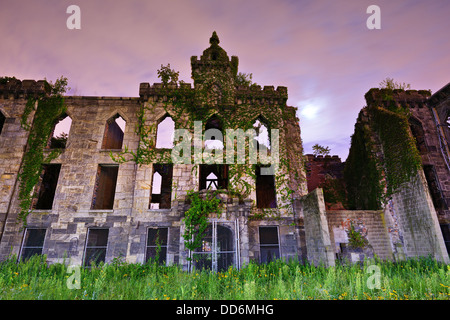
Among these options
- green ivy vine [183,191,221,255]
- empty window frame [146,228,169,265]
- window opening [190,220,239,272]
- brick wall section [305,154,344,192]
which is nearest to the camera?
window opening [190,220,239,272]

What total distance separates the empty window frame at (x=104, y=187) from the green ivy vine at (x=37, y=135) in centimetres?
252

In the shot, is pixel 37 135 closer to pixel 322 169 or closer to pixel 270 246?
pixel 270 246

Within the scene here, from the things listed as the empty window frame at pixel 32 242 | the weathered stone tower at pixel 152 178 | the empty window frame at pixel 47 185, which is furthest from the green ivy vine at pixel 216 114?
the empty window frame at pixel 32 242

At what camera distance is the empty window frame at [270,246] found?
1138 centimetres

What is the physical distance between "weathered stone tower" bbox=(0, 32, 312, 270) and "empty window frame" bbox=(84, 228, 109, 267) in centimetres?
5

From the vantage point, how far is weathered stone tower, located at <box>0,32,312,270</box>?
1123 centimetres

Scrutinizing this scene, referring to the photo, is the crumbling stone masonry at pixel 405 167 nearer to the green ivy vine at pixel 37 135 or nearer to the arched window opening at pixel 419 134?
the arched window opening at pixel 419 134

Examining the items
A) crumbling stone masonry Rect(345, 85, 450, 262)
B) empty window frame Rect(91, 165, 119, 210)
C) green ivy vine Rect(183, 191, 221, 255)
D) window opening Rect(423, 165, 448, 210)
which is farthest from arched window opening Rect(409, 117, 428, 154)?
empty window frame Rect(91, 165, 119, 210)

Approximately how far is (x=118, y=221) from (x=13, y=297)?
7270 millimetres

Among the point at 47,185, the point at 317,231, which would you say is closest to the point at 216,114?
the point at 317,231

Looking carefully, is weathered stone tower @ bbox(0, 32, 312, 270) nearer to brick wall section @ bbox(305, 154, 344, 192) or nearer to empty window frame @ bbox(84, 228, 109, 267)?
empty window frame @ bbox(84, 228, 109, 267)

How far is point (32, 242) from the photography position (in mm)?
11547

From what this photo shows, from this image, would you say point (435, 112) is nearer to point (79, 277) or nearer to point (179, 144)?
point (179, 144)
